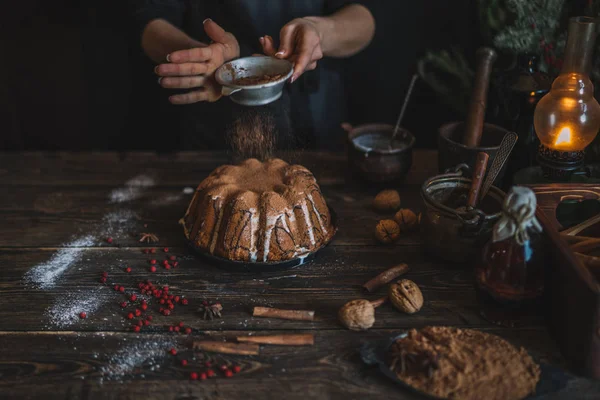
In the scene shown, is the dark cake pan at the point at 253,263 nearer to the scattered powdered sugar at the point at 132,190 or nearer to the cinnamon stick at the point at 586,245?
the scattered powdered sugar at the point at 132,190

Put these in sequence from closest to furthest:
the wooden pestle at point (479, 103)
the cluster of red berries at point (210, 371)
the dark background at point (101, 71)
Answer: the cluster of red berries at point (210, 371) → the wooden pestle at point (479, 103) → the dark background at point (101, 71)

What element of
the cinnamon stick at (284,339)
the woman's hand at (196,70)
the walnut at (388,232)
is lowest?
the cinnamon stick at (284,339)

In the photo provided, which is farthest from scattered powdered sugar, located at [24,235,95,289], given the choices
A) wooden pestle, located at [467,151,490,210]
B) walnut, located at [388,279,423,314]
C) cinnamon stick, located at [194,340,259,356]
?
wooden pestle, located at [467,151,490,210]

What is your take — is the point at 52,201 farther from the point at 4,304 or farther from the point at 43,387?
the point at 43,387

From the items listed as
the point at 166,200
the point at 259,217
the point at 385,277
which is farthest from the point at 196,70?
the point at 385,277

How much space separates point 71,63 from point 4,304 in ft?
6.09

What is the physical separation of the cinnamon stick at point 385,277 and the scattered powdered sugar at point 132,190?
985 millimetres

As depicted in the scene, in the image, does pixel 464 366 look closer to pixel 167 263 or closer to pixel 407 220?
pixel 407 220

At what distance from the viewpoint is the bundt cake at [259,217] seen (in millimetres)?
1751

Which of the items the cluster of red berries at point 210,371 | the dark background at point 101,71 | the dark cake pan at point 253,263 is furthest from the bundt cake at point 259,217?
the dark background at point 101,71

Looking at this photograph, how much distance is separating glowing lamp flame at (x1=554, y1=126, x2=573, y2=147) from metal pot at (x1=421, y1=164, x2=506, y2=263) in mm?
233

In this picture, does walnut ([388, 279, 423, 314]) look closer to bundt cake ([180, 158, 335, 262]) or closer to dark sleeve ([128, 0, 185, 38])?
bundt cake ([180, 158, 335, 262])

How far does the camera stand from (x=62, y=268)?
6.00 feet

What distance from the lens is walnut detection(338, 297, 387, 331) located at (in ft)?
5.02
